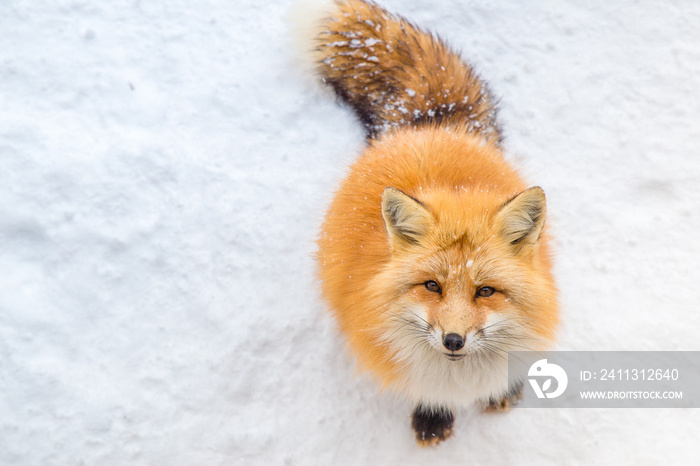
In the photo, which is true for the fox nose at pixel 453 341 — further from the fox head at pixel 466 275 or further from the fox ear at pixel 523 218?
the fox ear at pixel 523 218

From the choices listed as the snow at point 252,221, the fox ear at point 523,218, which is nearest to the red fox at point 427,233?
the fox ear at point 523,218

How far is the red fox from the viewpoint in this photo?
1.99 metres

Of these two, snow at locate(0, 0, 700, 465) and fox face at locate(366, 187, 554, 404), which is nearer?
fox face at locate(366, 187, 554, 404)

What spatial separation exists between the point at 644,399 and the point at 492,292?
5.52 ft

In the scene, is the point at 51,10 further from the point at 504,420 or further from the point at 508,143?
the point at 504,420

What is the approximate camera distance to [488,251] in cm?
200

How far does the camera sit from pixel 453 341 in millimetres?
1858

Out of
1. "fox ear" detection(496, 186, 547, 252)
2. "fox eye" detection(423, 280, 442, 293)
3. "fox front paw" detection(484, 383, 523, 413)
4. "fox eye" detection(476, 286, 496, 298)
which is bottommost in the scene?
"fox front paw" detection(484, 383, 523, 413)

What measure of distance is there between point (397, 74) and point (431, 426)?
2100 millimetres

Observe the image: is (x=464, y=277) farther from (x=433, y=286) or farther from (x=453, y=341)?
(x=453, y=341)

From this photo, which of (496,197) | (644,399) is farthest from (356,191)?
(644,399)

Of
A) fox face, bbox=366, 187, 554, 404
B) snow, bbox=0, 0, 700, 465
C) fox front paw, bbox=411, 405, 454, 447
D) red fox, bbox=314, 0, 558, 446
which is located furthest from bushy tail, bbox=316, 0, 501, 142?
fox front paw, bbox=411, 405, 454, 447

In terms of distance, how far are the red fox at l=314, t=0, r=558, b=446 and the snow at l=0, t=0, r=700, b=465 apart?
1.46 feet

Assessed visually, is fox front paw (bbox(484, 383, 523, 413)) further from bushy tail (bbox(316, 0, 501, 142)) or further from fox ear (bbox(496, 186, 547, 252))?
bushy tail (bbox(316, 0, 501, 142))
